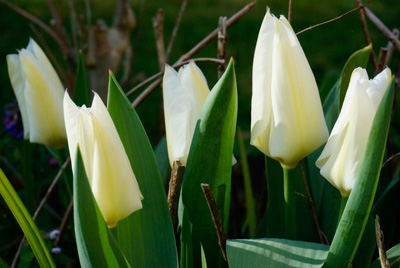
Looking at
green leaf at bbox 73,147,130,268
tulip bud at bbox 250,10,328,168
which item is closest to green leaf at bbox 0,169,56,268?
green leaf at bbox 73,147,130,268

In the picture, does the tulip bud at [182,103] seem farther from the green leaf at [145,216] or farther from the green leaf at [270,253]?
the green leaf at [270,253]

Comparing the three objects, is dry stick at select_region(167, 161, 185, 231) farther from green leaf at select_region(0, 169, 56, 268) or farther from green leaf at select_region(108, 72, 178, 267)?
green leaf at select_region(0, 169, 56, 268)

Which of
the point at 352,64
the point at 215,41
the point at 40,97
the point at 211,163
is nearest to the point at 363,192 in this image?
the point at 211,163

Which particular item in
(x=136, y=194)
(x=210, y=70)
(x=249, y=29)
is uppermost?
(x=249, y=29)

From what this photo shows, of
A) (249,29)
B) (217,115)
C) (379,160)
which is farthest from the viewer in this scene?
(249,29)

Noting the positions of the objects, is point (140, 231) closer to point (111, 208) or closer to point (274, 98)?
point (111, 208)

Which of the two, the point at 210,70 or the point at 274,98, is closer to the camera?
the point at 274,98

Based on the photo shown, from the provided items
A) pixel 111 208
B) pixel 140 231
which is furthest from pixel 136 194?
pixel 140 231
